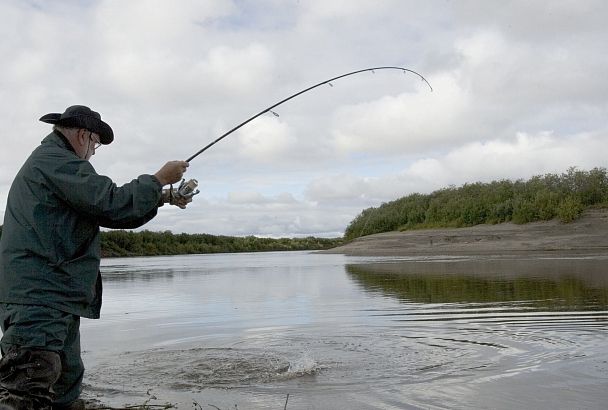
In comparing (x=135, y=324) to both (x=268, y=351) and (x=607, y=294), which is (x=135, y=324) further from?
(x=607, y=294)

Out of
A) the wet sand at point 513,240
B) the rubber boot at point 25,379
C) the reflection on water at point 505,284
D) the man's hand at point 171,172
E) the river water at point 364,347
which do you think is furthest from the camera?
the wet sand at point 513,240

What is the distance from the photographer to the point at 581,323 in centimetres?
811

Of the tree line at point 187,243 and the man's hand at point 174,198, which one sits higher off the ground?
the tree line at point 187,243

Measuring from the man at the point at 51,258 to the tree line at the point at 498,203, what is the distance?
24.3 metres

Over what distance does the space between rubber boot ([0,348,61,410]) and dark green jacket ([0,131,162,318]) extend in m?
0.25

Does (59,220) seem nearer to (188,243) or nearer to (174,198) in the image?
(174,198)

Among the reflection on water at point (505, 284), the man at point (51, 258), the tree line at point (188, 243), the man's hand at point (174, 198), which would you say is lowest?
the reflection on water at point (505, 284)

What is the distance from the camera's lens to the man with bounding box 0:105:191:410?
3.32 meters

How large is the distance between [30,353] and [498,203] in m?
27.4

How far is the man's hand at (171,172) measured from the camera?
12.0 ft

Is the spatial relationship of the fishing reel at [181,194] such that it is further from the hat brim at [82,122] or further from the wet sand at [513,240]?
the wet sand at [513,240]

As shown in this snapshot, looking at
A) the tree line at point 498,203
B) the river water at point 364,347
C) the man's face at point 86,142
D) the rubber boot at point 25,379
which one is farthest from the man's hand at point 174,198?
the tree line at point 498,203

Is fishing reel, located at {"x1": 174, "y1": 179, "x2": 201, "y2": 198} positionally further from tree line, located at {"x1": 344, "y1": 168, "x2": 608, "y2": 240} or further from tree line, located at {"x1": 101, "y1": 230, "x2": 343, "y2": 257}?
tree line, located at {"x1": 101, "y1": 230, "x2": 343, "y2": 257}

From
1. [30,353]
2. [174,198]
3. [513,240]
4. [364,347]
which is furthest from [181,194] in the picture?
[513,240]
